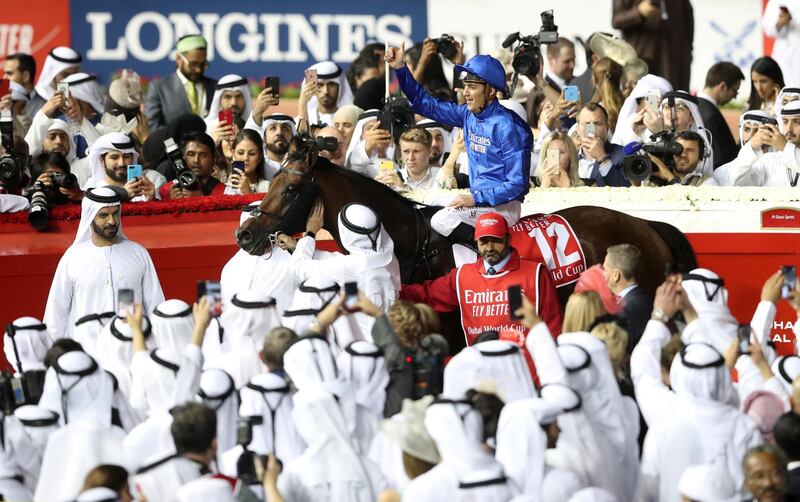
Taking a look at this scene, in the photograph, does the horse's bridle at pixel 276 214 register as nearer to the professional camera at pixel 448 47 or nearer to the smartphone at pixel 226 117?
the professional camera at pixel 448 47

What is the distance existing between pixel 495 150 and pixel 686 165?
3.13 m

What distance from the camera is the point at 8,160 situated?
17.5 m

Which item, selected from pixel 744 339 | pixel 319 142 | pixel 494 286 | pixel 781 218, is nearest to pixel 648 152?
pixel 781 218

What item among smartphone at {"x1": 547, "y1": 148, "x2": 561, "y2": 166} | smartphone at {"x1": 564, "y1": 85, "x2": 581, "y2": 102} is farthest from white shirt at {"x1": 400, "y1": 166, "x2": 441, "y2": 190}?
smartphone at {"x1": 564, "y1": 85, "x2": 581, "y2": 102}

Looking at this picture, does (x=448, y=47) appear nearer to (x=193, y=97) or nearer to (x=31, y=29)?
(x=193, y=97)

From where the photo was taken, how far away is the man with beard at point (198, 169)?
58.6 feet

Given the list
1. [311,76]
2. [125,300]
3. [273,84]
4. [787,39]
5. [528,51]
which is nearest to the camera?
[125,300]

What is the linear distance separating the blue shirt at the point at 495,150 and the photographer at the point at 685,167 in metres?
2.67

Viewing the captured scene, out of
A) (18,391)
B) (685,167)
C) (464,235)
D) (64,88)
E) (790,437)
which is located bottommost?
(790,437)

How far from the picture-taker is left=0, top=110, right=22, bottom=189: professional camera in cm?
1756

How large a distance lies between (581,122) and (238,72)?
6405 mm

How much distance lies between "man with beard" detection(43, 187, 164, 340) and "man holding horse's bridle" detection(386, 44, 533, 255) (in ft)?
8.23

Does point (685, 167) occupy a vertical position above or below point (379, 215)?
above

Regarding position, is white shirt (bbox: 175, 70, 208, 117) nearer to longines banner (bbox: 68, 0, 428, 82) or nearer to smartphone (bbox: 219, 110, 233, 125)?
smartphone (bbox: 219, 110, 233, 125)
